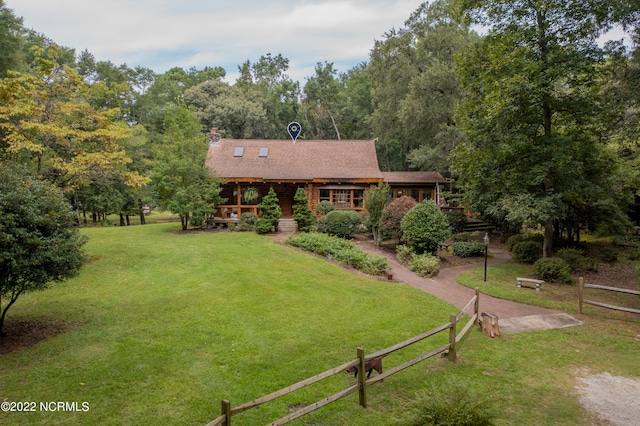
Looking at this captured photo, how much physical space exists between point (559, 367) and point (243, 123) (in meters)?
37.1

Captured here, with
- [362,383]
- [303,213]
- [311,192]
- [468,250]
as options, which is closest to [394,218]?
[468,250]

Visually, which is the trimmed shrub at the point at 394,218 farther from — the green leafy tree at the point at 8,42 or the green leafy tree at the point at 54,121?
the green leafy tree at the point at 8,42

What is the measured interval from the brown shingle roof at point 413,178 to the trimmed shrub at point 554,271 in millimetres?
12329

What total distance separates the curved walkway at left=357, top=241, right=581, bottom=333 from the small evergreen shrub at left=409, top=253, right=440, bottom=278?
207mm

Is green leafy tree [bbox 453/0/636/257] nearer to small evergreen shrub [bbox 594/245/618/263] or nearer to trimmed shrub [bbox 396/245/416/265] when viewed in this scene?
small evergreen shrub [bbox 594/245/618/263]

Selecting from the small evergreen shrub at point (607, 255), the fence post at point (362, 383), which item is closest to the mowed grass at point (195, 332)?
the fence post at point (362, 383)

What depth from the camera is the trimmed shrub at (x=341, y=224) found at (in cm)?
1912

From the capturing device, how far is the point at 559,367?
23.5 feet

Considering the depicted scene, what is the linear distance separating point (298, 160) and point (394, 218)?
34.5 ft

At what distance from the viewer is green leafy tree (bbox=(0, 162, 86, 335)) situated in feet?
21.4

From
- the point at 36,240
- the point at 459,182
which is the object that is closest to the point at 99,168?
the point at 36,240

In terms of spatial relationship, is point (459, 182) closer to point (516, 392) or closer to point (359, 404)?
point (516, 392)

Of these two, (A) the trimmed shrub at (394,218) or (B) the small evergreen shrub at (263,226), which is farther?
(B) the small evergreen shrub at (263,226)

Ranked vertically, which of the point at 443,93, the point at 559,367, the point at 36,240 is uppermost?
the point at 443,93
